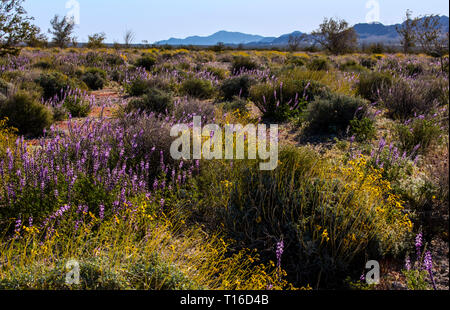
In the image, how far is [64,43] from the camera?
41.3 metres

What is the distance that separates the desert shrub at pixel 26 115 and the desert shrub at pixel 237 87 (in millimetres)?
5189

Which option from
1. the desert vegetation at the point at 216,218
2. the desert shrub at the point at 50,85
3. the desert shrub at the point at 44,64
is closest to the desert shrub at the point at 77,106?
the desert shrub at the point at 50,85

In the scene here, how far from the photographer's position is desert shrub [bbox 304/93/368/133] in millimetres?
7125

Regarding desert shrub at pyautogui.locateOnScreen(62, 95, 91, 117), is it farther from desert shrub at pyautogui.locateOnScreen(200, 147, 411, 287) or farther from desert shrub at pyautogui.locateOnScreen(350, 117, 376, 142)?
desert shrub at pyautogui.locateOnScreen(350, 117, 376, 142)

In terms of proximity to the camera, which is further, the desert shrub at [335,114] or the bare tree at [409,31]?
the bare tree at [409,31]

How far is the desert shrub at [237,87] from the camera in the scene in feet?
35.5

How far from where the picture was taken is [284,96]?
8898 millimetres

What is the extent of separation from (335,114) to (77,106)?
19.7ft

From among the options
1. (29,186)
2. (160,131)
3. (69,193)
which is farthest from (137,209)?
(160,131)

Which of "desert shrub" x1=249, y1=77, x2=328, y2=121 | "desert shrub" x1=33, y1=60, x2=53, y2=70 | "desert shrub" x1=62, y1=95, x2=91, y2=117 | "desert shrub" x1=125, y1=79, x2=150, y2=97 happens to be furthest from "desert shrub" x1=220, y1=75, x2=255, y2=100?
"desert shrub" x1=33, y1=60, x2=53, y2=70

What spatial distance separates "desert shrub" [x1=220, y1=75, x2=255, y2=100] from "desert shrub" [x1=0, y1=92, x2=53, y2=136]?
17.0ft

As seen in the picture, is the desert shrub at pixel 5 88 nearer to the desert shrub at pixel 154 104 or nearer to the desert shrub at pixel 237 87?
the desert shrub at pixel 154 104

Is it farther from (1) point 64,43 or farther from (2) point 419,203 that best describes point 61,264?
(1) point 64,43
